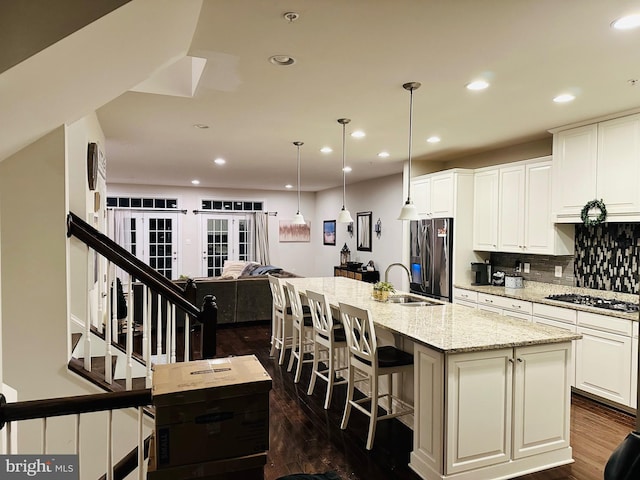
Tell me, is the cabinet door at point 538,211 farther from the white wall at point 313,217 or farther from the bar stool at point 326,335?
the white wall at point 313,217

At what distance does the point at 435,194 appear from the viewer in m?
5.98

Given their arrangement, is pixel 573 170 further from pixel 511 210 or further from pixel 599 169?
pixel 511 210

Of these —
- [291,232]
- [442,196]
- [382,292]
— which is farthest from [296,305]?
[291,232]

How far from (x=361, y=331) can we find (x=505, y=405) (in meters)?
1.03

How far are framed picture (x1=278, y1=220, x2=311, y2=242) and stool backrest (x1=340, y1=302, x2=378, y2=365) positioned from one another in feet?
27.0

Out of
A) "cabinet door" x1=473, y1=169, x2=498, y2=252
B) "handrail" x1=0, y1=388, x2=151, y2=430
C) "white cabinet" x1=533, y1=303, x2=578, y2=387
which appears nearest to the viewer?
"handrail" x1=0, y1=388, x2=151, y2=430

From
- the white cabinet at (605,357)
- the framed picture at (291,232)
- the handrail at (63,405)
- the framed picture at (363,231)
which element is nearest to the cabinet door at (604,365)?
the white cabinet at (605,357)

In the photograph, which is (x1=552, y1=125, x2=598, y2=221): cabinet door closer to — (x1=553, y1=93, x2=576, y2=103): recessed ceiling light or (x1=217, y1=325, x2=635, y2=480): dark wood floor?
(x1=553, y1=93, x2=576, y2=103): recessed ceiling light

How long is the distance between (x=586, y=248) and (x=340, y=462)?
3.48m

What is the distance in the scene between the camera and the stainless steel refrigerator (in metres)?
5.61

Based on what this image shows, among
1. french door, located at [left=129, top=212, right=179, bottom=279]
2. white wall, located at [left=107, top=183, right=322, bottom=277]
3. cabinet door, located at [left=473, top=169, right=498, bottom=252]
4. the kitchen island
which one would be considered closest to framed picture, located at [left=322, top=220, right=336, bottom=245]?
white wall, located at [left=107, top=183, right=322, bottom=277]

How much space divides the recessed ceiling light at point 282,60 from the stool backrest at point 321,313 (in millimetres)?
1920

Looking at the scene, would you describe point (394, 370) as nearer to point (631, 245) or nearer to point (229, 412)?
point (229, 412)

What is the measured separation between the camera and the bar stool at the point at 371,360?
3.04 meters
